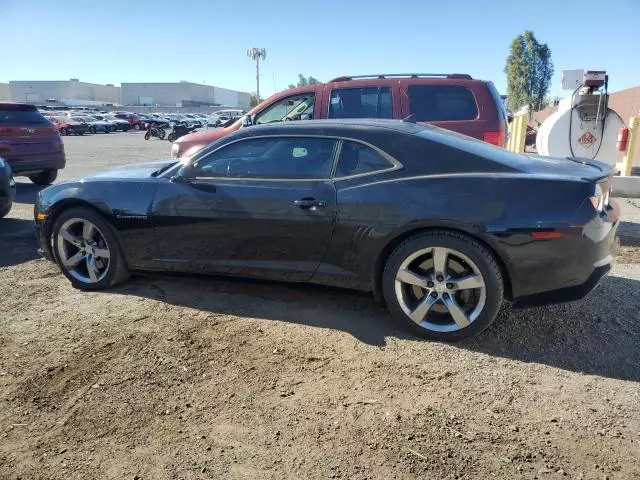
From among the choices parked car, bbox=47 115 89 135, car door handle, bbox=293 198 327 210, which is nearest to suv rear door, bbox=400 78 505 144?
car door handle, bbox=293 198 327 210

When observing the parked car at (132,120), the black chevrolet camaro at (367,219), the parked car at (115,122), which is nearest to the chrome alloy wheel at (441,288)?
the black chevrolet camaro at (367,219)

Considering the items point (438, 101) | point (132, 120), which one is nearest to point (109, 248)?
point (438, 101)

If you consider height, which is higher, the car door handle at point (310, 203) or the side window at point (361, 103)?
the side window at point (361, 103)

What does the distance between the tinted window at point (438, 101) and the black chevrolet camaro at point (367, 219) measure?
8.39 ft

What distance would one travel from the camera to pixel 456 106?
641 centimetres

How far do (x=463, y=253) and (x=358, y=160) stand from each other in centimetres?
99

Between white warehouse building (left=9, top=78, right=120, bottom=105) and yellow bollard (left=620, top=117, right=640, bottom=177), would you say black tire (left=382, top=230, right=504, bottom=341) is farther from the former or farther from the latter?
white warehouse building (left=9, top=78, right=120, bottom=105)

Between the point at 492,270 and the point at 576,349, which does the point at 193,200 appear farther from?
the point at 576,349

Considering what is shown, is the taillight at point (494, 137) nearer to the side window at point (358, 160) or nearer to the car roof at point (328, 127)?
the car roof at point (328, 127)

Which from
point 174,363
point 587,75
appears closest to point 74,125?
point 587,75

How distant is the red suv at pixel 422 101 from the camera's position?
20.7 feet

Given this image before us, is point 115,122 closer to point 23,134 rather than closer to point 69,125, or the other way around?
point 69,125

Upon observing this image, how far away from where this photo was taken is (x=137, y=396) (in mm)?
2805

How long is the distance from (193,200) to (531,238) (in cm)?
244
